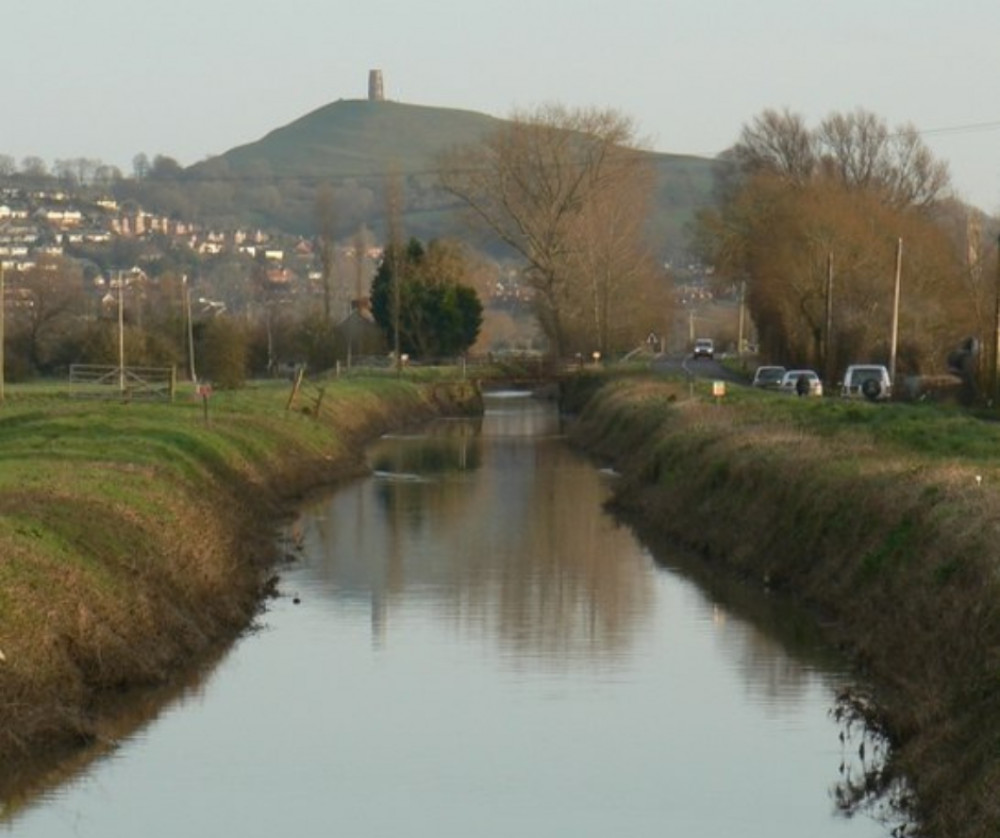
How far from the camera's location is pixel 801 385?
252ft

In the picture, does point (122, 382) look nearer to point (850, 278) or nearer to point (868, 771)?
point (850, 278)

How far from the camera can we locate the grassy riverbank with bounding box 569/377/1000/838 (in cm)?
1988

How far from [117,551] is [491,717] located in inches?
220

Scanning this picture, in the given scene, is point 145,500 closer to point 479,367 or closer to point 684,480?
point 684,480

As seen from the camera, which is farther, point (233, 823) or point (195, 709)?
point (195, 709)

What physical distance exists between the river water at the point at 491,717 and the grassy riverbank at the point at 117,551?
60 cm

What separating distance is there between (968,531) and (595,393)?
63.8m

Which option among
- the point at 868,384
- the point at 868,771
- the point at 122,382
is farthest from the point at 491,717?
the point at 122,382

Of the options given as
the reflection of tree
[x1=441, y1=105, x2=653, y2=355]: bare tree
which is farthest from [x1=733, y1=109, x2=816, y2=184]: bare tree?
the reflection of tree

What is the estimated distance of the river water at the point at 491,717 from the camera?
20.5 metres

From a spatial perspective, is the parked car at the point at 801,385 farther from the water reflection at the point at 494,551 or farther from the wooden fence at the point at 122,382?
the wooden fence at the point at 122,382

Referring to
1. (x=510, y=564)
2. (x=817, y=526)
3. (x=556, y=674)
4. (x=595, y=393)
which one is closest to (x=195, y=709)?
(x=556, y=674)

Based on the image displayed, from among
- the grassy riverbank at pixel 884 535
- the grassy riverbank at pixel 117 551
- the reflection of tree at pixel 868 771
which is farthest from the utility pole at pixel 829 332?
the reflection of tree at pixel 868 771

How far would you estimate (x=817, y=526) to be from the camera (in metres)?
34.0
